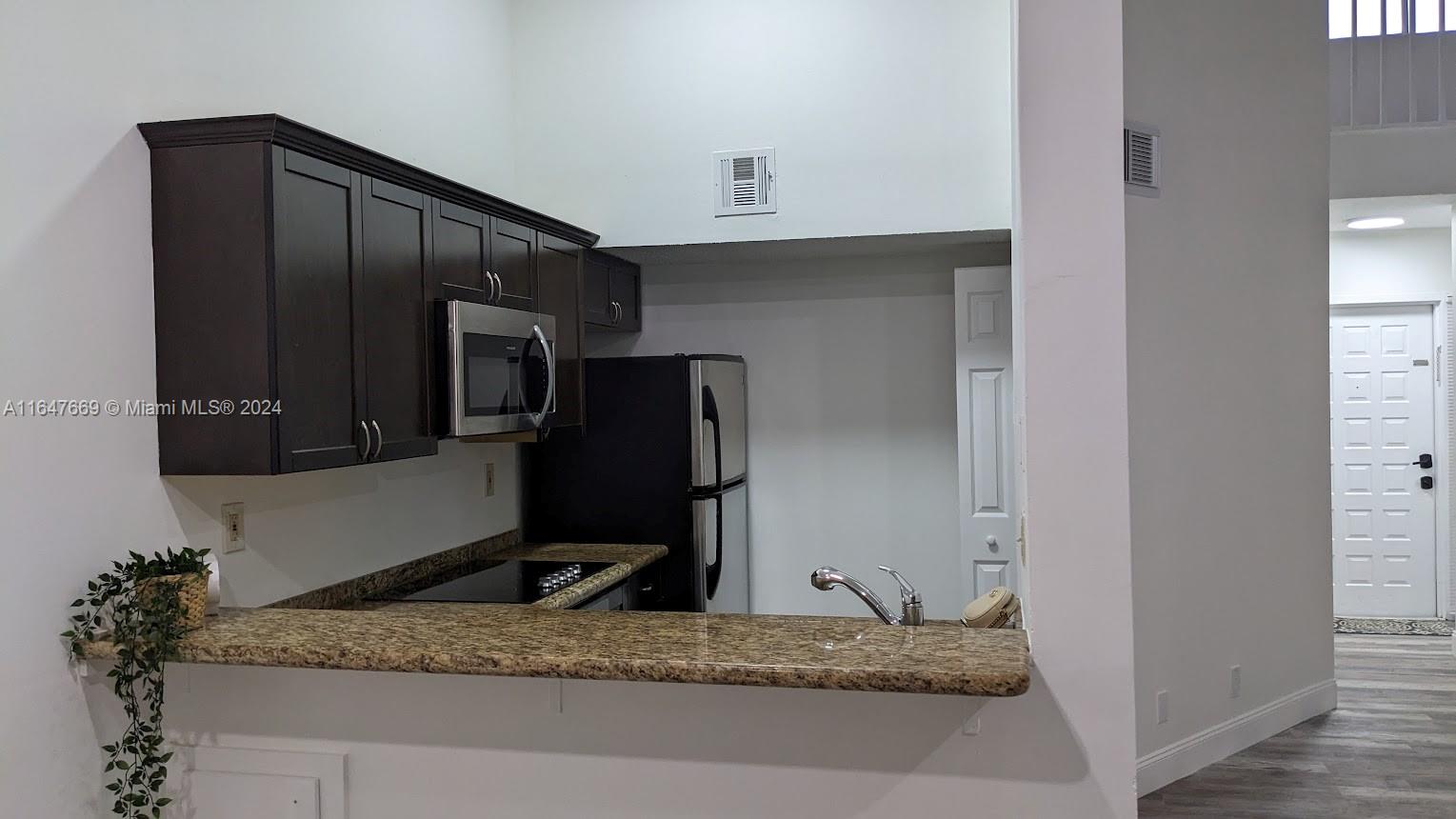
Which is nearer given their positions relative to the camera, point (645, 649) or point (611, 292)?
point (645, 649)

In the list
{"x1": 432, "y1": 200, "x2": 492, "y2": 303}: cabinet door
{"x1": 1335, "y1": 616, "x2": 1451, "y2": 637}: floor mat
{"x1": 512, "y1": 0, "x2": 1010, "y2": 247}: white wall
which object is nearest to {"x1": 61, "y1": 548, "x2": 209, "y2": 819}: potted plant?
{"x1": 432, "y1": 200, "x2": 492, "y2": 303}: cabinet door

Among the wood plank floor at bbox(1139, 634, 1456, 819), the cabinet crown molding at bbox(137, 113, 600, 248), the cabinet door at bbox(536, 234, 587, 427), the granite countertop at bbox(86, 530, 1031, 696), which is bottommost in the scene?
the wood plank floor at bbox(1139, 634, 1456, 819)

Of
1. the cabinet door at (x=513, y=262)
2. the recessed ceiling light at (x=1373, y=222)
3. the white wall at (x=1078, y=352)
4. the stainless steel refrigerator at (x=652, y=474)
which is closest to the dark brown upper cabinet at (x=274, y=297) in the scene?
the cabinet door at (x=513, y=262)

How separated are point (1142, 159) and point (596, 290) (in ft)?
7.07

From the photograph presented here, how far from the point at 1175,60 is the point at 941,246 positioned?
1.12 meters

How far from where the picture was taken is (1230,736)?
4109 millimetres

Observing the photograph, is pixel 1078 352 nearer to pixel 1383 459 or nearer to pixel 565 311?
pixel 565 311

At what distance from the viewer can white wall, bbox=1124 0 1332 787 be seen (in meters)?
3.83

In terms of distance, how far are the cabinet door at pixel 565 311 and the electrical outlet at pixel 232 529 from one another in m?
1.22

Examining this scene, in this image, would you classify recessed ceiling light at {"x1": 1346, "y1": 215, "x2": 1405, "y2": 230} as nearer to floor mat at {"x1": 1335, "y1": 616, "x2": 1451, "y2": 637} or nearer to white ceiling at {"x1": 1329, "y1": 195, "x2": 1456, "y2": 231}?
white ceiling at {"x1": 1329, "y1": 195, "x2": 1456, "y2": 231}

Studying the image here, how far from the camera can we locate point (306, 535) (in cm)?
285

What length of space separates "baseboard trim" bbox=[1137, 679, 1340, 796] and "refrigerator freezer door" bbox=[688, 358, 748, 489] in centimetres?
192

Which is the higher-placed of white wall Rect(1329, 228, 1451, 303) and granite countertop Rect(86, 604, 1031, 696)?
white wall Rect(1329, 228, 1451, 303)

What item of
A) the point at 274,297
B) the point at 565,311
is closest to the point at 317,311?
the point at 274,297
